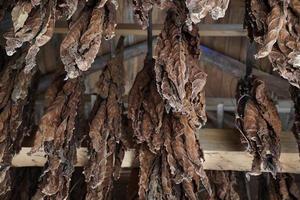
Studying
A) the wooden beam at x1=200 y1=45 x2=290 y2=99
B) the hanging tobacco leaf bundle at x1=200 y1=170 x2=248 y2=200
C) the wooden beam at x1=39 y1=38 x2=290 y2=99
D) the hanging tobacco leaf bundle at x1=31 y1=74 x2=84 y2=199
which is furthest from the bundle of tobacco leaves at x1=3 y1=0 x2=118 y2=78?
the wooden beam at x1=200 y1=45 x2=290 y2=99

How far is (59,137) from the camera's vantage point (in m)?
2.43

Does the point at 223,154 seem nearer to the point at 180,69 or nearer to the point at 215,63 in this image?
the point at 180,69

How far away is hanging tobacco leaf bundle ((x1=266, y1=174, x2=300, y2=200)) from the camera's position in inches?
112

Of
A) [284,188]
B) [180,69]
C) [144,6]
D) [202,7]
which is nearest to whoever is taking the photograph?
[202,7]

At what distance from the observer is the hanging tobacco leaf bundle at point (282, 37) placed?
5.82 ft

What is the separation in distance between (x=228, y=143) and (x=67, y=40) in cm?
122

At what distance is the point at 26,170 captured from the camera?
3.40 meters

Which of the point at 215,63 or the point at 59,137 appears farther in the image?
the point at 215,63

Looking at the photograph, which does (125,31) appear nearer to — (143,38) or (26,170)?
(143,38)

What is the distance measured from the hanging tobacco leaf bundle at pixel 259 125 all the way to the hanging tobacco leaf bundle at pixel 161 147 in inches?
10.1

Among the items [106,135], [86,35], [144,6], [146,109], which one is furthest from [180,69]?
[106,135]

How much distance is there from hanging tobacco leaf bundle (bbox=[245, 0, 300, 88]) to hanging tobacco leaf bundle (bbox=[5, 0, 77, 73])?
75 cm

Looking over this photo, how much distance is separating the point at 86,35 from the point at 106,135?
67cm

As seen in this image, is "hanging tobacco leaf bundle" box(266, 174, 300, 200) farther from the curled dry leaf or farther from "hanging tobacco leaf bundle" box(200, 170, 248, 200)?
the curled dry leaf
